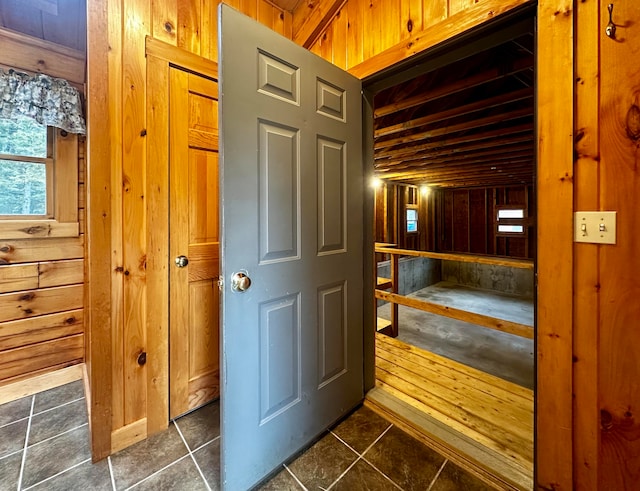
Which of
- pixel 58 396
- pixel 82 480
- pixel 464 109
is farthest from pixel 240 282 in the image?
pixel 464 109

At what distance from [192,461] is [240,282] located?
3.23 ft

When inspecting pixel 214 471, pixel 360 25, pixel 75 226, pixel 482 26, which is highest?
pixel 360 25

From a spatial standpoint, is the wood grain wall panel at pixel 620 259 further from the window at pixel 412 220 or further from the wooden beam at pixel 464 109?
the window at pixel 412 220

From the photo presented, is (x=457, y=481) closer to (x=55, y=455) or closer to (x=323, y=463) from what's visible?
(x=323, y=463)

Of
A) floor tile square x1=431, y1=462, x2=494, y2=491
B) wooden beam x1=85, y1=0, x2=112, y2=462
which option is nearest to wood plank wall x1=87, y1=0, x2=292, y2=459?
→ wooden beam x1=85, y1=0, x2=112, y2=462

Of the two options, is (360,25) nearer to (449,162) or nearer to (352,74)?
(352,74)

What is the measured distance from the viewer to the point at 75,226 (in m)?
2.02

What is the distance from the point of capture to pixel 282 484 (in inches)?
46.5

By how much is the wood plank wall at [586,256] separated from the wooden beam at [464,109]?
1384mm

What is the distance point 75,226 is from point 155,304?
3.86ft

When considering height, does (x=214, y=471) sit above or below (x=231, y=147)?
below

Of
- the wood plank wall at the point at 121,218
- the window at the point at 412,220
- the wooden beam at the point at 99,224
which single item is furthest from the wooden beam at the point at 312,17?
the window at the point at 412,220

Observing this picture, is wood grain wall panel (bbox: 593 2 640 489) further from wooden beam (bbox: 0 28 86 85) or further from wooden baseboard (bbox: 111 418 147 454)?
wooden beam (bbox: 0 28 86 85)

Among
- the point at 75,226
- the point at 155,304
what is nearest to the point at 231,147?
the point at 155,304
